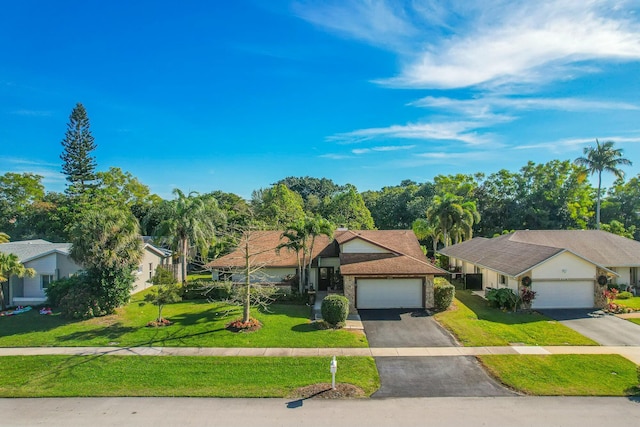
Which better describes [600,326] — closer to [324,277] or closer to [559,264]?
[559,264]

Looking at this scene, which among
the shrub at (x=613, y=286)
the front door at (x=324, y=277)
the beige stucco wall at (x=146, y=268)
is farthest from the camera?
the beige stucco wall at (x=146, y=268)

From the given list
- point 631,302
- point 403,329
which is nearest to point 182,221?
point 403,329

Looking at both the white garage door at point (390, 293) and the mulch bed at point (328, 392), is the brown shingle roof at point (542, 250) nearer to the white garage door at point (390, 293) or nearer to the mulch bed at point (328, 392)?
the white garage door at point (390, 293)

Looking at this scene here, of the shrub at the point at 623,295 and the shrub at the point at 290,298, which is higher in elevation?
the shrub at the point at 290,298

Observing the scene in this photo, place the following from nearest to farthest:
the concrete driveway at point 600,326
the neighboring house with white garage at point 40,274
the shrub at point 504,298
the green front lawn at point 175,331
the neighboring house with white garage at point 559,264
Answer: the green front lawn at point 175,331, the concrete driveway at point 600,326, the shrub at point 504,298, the neighboring house with white garage at point 559,264, the neighboring house with white garage at point 40,274

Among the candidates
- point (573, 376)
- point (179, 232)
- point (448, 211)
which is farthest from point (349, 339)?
point (448, 211)

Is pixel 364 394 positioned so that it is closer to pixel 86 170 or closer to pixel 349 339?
pixel 349 339

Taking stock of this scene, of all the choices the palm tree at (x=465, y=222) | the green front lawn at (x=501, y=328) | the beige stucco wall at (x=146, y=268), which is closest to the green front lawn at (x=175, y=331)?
the green front lawn at (x=501, y=328)
